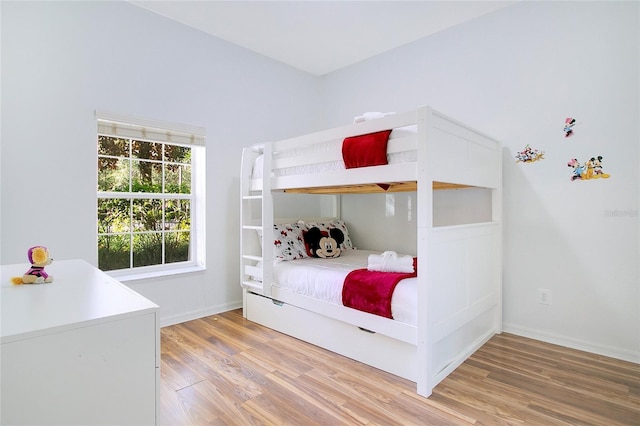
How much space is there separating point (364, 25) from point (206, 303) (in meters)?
2.86

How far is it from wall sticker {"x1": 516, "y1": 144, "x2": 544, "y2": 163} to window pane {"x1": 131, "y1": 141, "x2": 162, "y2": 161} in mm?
3009

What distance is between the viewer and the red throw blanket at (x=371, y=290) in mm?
2025

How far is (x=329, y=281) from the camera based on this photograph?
2.39 metres

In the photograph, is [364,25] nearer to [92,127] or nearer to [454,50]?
[454,50]

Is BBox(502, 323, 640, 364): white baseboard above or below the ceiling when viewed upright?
below

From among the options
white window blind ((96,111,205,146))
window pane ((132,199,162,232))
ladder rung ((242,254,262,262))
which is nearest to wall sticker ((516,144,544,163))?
ladder rung ((242,254,262,262))

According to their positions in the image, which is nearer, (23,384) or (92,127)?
(23,384)

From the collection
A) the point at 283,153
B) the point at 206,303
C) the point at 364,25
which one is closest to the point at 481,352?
the point at 283,153

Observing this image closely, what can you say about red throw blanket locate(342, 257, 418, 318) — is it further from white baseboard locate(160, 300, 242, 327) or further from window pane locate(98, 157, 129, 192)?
window pane locate(98, 157, 129, 192)

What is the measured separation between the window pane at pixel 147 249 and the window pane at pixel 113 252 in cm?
6

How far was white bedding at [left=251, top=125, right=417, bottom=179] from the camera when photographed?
194 centimetres

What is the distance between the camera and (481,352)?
234 cm

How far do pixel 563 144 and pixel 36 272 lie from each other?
311 centimetres

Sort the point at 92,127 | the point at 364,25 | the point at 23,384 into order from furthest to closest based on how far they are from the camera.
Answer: the point at 364,25, the point at 92,127, the point at 23,384
